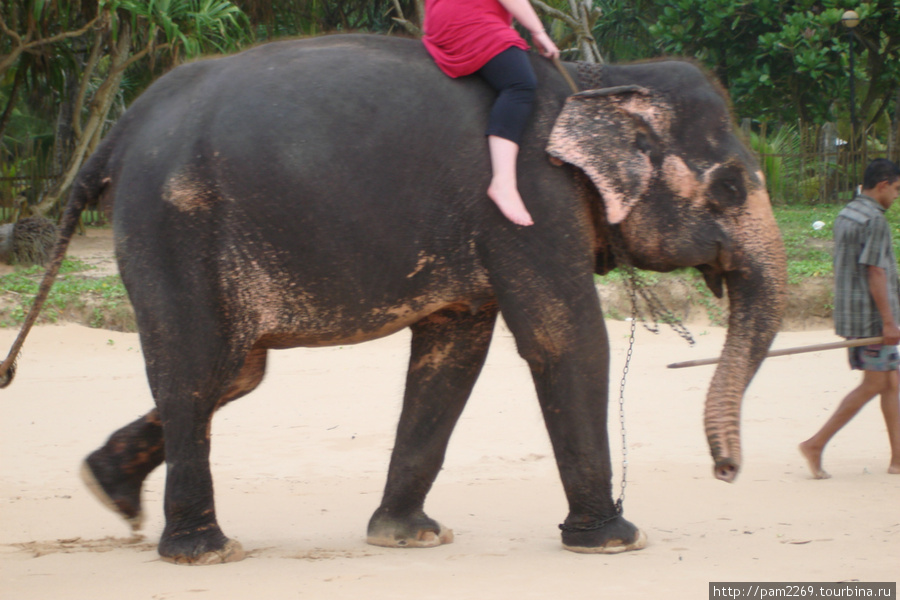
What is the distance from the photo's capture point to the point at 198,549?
3.56m

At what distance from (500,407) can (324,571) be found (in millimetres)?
3508

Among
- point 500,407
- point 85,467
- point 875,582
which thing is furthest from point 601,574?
point 500,407

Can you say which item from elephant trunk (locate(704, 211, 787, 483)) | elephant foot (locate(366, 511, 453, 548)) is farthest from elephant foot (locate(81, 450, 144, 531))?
elephant trunk (locate(704, 211, 787, 483))

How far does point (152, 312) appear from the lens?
348 cm

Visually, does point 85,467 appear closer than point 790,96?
Yes

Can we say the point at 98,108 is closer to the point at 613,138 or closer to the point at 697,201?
the point at 613,138

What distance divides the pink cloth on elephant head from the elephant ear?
13.1 inches

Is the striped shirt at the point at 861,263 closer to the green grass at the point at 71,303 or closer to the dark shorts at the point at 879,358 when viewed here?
the dark shorts at the point at 879,358

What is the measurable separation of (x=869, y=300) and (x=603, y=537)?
2.24 m

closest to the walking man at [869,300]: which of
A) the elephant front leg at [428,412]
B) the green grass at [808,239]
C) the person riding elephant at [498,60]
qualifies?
the elephant front leg at [428,412]

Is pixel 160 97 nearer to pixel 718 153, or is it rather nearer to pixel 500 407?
pixel 718 153

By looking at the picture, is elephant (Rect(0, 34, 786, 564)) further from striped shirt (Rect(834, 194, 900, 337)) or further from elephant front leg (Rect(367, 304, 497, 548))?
striped shirt (Rect(834, 194, 900, 337))

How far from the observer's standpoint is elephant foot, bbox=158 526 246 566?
140 inches

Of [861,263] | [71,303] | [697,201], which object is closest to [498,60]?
[697,201]
